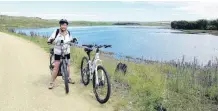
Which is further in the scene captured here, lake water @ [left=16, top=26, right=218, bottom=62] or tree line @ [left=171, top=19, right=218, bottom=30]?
tree line @ [left=171, top=19, right=218, bottom=30]

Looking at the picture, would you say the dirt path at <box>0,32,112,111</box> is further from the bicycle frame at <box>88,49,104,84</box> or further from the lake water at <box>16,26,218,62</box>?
the lake water at <box>16,26,218,62</box>

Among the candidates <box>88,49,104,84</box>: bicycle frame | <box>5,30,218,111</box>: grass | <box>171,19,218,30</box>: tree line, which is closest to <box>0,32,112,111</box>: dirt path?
<box>88,49,104,84</box>: bicycle frame

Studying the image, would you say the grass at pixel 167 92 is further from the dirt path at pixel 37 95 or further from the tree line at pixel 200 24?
the tree line at pixel 200 24

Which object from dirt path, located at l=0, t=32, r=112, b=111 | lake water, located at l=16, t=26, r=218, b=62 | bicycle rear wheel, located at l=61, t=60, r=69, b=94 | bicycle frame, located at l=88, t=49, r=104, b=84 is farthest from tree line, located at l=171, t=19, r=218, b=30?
bicycle rear wheel, located at l=61, t=60, r=69, b=94

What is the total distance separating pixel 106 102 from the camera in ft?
26.7

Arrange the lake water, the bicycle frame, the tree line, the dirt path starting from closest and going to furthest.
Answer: the dirt path
the bicycle frame
the lake water
the tree line

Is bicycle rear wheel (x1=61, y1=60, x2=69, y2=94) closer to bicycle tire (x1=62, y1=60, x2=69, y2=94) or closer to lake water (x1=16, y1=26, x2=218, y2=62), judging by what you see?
bicycle tire (x1=62, y1=60, x2=69, y2=94)

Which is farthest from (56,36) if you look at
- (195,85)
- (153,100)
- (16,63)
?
(16,63)

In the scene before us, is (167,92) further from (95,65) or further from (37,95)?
(37,95)

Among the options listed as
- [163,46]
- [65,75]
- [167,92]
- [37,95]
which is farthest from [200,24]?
[37,95]

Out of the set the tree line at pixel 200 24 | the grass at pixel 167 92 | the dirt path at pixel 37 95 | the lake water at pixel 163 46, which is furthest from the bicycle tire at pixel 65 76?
the tree line at pixel 200 24

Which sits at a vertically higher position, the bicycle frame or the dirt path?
the bicycle frame

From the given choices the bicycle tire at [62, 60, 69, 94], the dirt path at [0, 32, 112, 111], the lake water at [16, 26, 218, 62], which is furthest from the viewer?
the lake water at [16, 26, 218, 62]

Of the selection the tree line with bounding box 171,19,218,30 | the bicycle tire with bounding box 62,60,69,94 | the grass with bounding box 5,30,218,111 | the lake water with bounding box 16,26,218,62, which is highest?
the bicycle tire with bounding box 62,60,69,94
